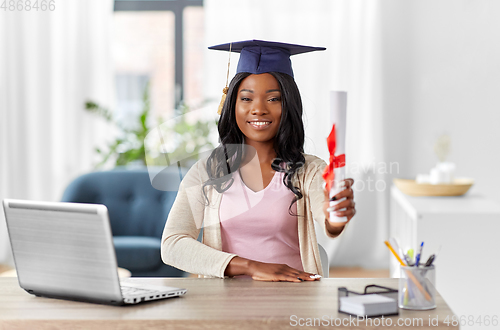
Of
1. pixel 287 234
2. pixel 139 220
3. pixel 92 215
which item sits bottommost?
pixel 139 220

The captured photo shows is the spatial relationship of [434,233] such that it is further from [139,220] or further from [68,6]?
[68,6]

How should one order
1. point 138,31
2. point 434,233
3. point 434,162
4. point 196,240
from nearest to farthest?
point 196,240
point 434,233
point 434,162
point 138,31

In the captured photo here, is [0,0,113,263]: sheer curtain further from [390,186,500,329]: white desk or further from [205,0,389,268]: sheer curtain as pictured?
[390,186,500,329]: white desk

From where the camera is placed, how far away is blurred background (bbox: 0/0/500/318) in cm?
327

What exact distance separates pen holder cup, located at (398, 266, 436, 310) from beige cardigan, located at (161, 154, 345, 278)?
35 centimetres

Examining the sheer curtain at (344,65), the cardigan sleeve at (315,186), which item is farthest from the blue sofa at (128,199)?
the cardigan sleeve at (315,186)

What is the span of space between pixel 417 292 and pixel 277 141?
0.57m

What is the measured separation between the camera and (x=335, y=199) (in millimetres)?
965

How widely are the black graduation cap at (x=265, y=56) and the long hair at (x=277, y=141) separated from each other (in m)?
0.02

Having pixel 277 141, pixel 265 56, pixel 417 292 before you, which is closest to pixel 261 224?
pixel 277 141

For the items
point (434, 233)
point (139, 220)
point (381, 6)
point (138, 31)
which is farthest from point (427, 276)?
point (138, 31)

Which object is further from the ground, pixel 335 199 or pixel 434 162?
pixel 335 199

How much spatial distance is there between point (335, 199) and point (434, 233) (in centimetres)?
131

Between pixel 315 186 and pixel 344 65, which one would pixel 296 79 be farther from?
pixel 315 186
